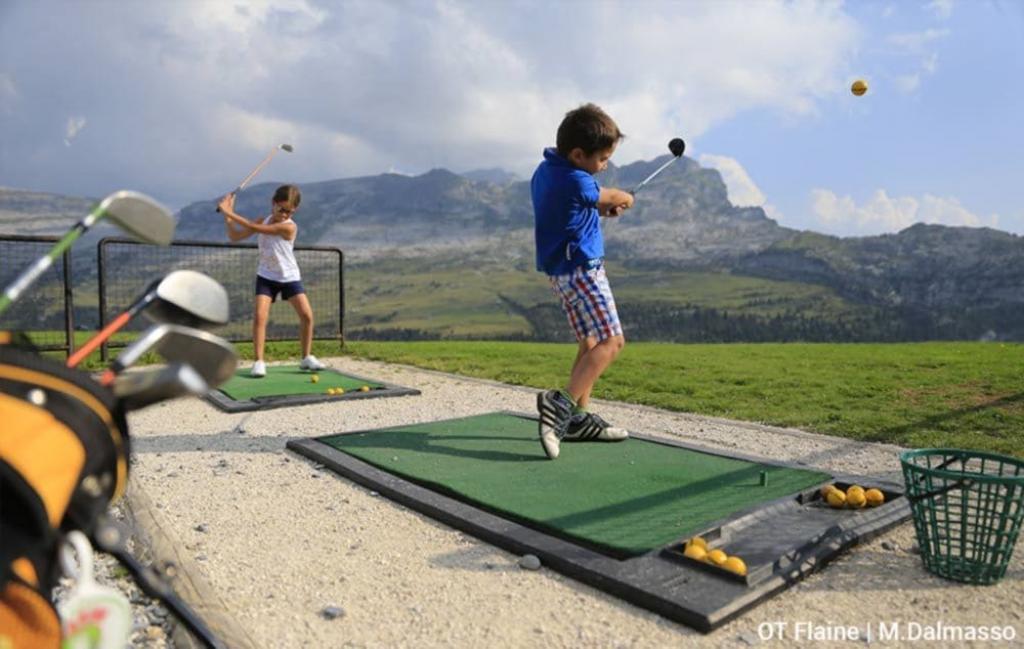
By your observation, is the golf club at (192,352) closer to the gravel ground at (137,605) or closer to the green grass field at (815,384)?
the gravel ground at (137,605)

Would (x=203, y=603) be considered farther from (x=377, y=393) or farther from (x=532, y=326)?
(x=532, y=326)

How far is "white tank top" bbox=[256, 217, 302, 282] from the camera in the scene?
8.91 m

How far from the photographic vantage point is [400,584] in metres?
3.01

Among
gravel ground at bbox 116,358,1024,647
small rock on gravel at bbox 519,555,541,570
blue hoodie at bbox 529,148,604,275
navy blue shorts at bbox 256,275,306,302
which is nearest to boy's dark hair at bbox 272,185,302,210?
navy blue shorts at bbox 256,275,306,302

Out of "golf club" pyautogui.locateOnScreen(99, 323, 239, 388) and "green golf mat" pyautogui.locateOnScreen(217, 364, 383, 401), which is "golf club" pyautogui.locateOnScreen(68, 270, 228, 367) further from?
"green golf mat" pyautogui.locateOnScreen(217, 364, 383, 401)

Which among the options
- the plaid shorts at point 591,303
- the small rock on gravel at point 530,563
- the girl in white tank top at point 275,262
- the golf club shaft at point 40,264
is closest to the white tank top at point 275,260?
the girl in white tank top at point 275,262

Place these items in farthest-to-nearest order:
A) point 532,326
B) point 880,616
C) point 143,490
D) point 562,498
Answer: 1. point 532,326
2. point 143,490
3. point 562,498
4. point 880,616

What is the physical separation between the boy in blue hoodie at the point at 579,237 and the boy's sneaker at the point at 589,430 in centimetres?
13

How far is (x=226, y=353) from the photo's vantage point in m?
1.53

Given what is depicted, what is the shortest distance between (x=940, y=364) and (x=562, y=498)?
10.7m

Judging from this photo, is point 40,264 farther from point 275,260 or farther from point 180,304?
point 275,260

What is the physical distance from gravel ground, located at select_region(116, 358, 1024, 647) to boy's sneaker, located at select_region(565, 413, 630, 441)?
64.8 inches

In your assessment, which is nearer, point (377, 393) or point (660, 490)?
point (660, 490)

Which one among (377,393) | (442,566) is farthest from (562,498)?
(377,393)
